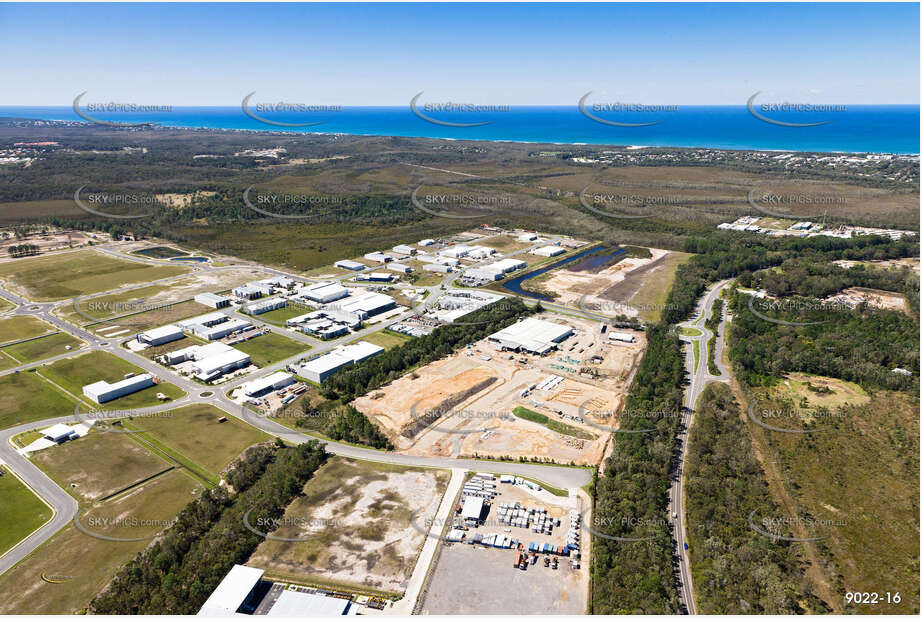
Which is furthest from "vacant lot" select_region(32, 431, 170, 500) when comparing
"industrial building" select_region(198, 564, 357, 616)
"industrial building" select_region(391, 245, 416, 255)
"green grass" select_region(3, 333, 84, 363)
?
"industrial building" select_region(391, 245, 416, 255)

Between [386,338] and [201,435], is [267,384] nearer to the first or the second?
[201,435]

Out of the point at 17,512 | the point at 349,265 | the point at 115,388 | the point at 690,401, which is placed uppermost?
the point at 349,265

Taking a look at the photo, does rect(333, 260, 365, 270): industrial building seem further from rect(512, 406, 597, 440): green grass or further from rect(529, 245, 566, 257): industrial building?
rect(512, 406, 597, 440): green grass

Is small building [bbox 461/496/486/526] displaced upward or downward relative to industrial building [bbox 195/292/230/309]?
downward

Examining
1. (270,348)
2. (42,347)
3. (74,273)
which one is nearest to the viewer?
(42,347)

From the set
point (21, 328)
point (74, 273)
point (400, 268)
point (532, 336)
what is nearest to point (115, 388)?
point (21, 328)

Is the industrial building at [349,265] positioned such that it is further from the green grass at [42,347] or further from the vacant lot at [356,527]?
the vacant lot at [356,527]

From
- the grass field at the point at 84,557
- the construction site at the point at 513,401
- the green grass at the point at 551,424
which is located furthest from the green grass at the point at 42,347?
the green grass at the point at 551,424

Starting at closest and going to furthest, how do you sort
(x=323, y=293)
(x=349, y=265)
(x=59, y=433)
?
(x=59, y=433) → (x=323, y=293) → (x=349, y=265)
